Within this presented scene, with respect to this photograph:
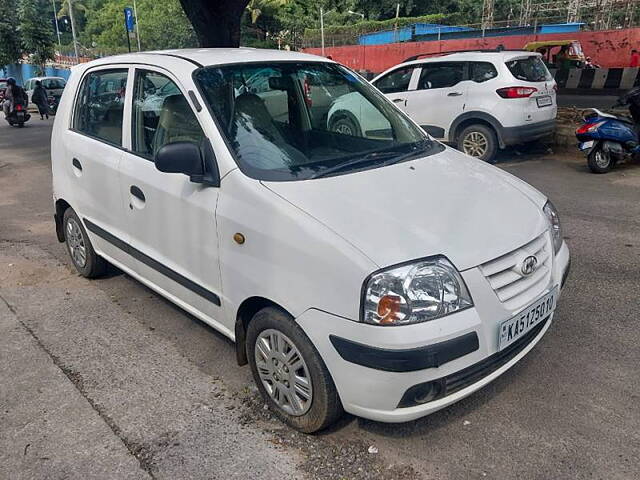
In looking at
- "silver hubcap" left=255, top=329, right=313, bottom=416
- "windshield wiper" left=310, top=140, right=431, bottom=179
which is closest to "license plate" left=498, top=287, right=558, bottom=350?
"silver hubcap" left=255, top=329, right=313, bottom=416

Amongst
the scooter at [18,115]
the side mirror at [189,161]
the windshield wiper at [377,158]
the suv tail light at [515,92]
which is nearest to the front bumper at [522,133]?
the suv tail light at [515,92]

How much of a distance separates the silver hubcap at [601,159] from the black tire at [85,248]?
6.98 metres

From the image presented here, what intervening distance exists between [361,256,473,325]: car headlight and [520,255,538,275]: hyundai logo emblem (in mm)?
403

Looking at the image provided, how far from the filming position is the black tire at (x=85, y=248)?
4535 mm

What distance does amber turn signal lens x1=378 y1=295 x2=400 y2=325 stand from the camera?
7.42ft

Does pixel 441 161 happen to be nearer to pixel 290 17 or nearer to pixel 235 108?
pixel 235 108

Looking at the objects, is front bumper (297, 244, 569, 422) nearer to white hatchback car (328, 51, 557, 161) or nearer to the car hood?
the car hood

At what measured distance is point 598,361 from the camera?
3279 millimetres

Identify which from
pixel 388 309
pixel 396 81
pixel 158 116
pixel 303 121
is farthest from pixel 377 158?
pixel 396 81

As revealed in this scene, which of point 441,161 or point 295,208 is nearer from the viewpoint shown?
point 295,208

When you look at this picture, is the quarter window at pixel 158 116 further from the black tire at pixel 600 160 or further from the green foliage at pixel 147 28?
the green foliage at pixel 147 28

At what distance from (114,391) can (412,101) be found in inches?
296

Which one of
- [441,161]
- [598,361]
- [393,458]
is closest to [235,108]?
[441,161]

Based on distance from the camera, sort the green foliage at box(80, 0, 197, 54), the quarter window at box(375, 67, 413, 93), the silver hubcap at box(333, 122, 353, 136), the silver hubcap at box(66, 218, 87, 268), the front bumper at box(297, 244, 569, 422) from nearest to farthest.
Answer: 1. the front bumper at box(297, 244, 569, 422)
2. the silver hubcap at box(333, 122, 353, 136)
3. the silver hubcap at box(66, 218, 87, 268)
4. the quarter window at box(375, 67, 413, 93)
5. the green foliage at box(80, 0, 197, 54)
